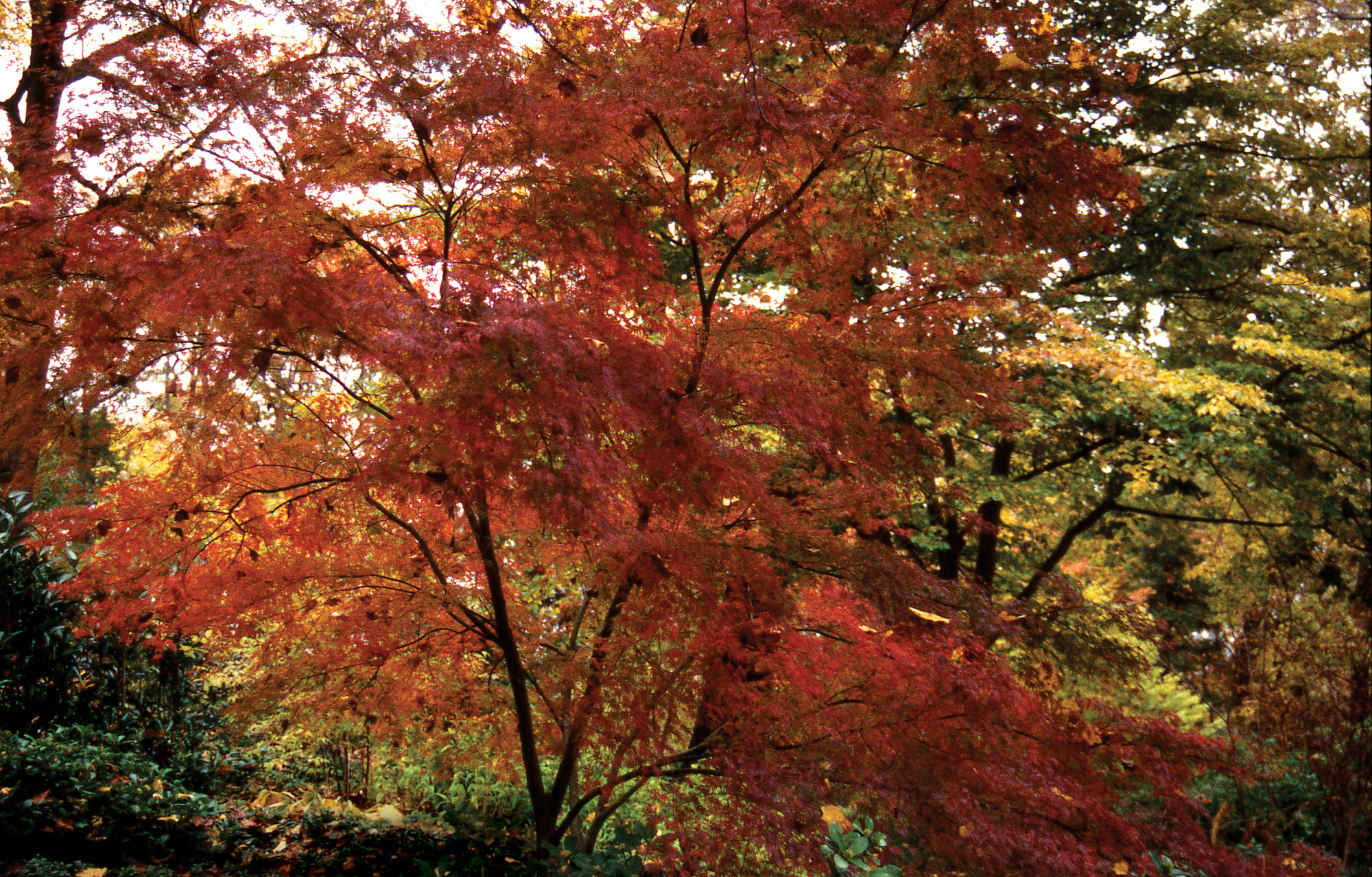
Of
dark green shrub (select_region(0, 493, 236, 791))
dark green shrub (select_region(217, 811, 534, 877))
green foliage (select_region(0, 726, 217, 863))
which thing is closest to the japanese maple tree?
dark green shrub (select_region(217, 811, 534, 877))

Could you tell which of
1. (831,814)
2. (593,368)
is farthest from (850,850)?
(593,368)

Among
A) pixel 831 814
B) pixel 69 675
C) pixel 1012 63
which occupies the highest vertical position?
pixel 1012 63

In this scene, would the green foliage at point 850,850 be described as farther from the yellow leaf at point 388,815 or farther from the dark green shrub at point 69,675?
A: the dark green shrub at point 69,675

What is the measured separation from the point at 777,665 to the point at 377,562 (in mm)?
1877

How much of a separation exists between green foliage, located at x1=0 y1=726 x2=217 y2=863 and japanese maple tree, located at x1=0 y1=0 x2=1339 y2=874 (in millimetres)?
1068

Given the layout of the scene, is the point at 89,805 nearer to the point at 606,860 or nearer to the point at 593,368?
the point at 606,860

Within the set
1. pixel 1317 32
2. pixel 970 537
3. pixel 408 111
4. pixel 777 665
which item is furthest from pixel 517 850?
pixel 1317 32

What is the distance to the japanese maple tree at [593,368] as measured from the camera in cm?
285

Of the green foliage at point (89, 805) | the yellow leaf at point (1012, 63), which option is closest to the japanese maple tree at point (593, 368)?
the yellow leaf at point (1012, 63)

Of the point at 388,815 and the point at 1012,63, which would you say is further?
the point at 388,815

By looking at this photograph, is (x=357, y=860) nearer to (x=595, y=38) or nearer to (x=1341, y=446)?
(x=595, y=38)

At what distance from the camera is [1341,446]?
8.61 m

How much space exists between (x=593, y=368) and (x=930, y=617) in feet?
5.48

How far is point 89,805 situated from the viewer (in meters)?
4.41
